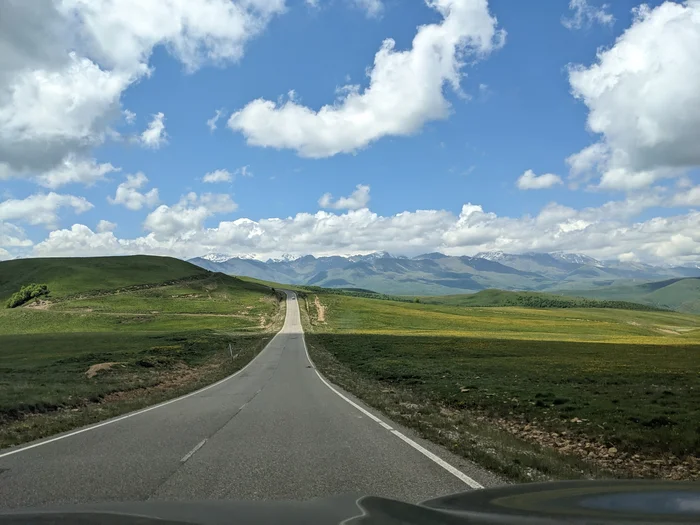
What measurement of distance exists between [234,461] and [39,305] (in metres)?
119

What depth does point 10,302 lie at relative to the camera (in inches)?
4461

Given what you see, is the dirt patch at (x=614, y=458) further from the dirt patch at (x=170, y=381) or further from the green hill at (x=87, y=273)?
the green hill at (x=87, y=273)

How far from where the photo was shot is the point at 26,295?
117 metres

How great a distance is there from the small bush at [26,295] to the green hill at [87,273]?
2.56 meters

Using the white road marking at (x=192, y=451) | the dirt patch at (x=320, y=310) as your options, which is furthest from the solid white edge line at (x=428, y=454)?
the dirt patch at (x=320, y=310)

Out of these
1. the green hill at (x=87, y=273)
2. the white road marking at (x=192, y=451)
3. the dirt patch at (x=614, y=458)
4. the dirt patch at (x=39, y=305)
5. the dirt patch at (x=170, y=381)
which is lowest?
the dirt patch at (x=170, y=381)

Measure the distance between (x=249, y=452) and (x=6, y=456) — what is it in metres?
5.14

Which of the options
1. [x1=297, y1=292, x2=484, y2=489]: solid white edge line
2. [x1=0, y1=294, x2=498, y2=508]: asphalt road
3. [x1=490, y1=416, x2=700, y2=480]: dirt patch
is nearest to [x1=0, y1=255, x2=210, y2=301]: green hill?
[x1=0, y1=294, x2=498, y2=508]: asphalt road

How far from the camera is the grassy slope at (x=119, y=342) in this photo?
18953 millimetres

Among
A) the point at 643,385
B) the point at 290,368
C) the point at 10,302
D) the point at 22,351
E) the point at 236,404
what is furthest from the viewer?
the point at 10,302

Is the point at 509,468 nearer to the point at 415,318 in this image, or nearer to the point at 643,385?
the point at 643,385

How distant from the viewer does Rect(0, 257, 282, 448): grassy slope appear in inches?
746

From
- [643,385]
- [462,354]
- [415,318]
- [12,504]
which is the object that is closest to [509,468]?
[12,504]

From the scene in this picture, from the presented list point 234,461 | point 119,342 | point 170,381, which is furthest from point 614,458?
point 119,342
